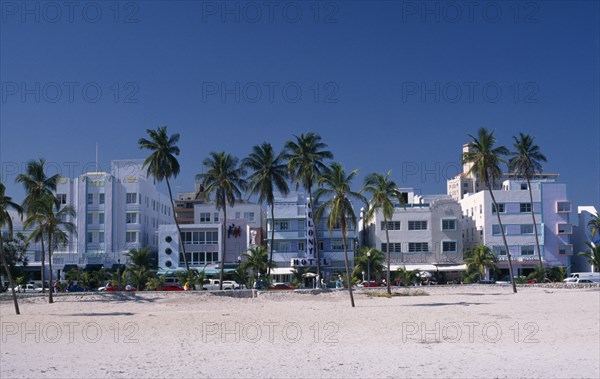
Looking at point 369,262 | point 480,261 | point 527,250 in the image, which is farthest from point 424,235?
point 369,262

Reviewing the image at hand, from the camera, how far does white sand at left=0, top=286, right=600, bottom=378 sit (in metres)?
18.7

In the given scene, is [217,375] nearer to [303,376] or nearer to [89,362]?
[303,376]

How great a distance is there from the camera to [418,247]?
73375 mm

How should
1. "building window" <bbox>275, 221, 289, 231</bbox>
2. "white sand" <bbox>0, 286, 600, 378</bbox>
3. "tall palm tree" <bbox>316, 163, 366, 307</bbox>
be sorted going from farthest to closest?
1. "building window" <bbox>275, 221, 289, 231</bbox>
2. "tall palm tree" <bbox>316, 163, 366, 307</bbox>
3. "white sand" <bbox>0, 286, 600, 378</bbox>

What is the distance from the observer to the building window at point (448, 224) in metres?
73.3

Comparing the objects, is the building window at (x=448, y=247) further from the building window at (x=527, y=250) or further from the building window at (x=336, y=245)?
the building window at (x=336, y=245)

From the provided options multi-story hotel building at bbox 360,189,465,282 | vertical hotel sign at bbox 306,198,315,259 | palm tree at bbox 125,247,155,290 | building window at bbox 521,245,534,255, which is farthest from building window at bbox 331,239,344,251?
building window at bbox 521,245,534,255

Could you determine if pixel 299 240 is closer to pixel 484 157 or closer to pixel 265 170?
pixel 265 170

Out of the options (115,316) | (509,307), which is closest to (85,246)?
(115,316)

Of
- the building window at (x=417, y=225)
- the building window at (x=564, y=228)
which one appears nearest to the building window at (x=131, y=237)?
the building window at (x=417, y=225)

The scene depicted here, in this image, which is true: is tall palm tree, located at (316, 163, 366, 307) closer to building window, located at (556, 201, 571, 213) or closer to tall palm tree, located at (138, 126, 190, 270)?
tall palm tree, located at (138, 126, 190, 270)

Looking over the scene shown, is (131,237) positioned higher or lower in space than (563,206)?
lower

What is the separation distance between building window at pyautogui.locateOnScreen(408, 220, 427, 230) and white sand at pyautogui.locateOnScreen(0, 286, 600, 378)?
29.8 meters

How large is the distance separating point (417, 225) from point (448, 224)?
140 inches
